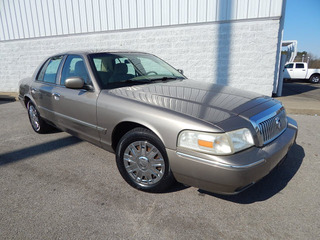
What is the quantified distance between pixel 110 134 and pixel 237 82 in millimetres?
5519

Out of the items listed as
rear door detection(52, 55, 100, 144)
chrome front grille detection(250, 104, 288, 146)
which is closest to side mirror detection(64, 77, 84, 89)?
rear door detection(52, 55, 100, 144)

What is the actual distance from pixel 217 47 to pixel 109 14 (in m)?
4.10

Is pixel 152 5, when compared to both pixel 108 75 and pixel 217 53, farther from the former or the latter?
pixel 108 75

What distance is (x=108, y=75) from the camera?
304 centimetres

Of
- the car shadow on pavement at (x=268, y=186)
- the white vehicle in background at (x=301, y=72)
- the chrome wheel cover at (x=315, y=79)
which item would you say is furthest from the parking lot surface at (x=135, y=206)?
the chrome wheel cover at (x=315, y=79)

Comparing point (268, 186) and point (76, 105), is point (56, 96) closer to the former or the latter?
point (76, 105)

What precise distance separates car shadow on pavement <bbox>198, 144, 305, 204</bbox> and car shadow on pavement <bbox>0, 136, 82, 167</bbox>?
2.62 metres

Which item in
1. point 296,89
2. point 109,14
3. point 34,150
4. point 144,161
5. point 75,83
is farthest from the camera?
point 296,89

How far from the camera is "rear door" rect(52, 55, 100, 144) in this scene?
2.92 meters

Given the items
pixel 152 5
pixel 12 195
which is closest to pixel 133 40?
pixel 152 5

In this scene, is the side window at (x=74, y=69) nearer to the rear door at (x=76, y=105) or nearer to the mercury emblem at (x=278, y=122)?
the rear door at (x=76, y=105)

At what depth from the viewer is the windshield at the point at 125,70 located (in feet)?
9.86

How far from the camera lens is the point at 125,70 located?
→ 3.21 meters

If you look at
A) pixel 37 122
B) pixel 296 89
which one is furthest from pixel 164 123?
pixel 296 89
